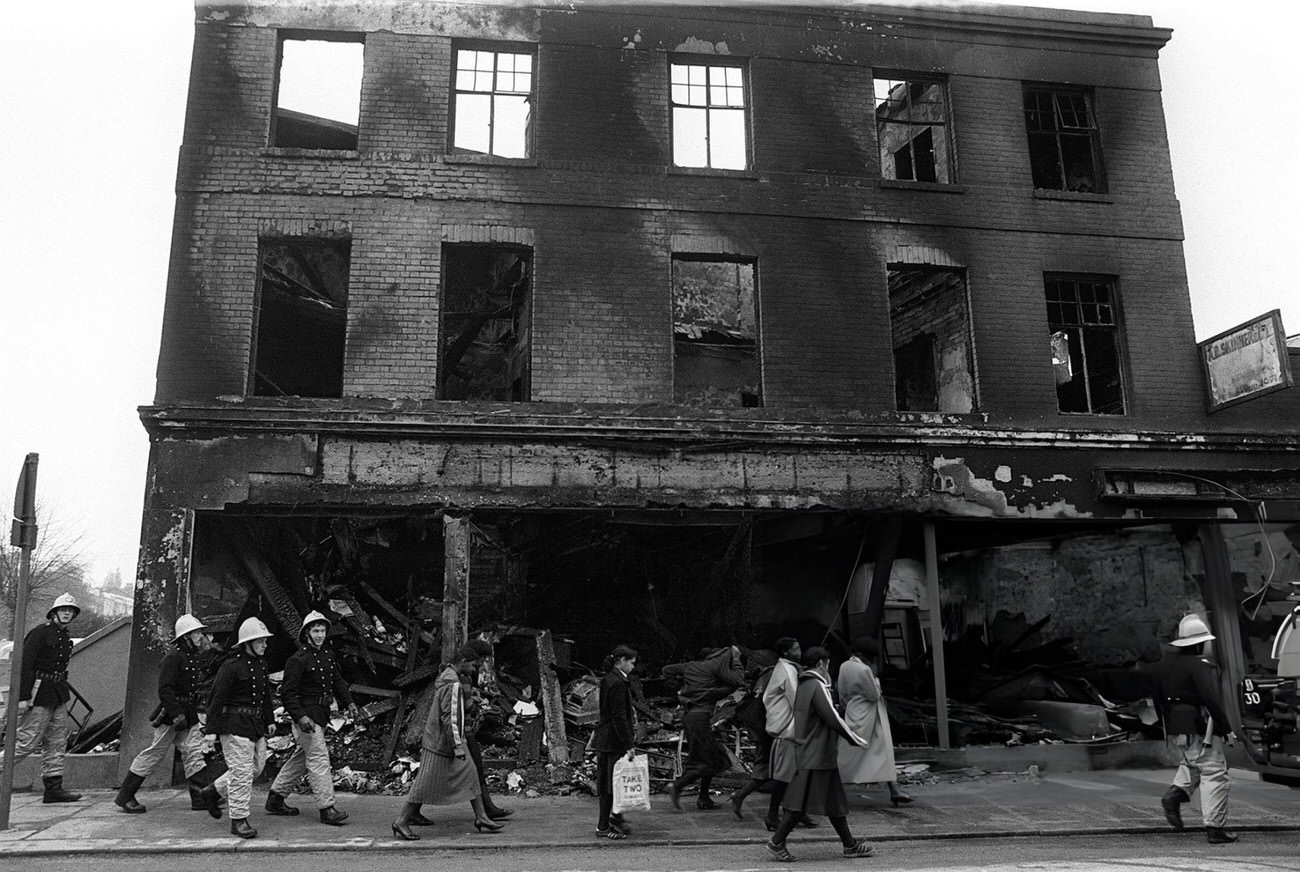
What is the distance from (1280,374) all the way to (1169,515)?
2161 millimetres

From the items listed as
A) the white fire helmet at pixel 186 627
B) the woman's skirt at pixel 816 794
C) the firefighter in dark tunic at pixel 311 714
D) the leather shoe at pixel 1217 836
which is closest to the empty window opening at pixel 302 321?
the white fire helmet at pixel 186 627

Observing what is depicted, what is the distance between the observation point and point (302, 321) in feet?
55.9

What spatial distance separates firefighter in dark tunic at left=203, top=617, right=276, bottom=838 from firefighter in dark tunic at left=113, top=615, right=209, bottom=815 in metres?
0.84

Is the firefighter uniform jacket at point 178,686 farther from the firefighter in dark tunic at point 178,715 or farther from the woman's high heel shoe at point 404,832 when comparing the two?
the woman's high heel shoe at point 404,832

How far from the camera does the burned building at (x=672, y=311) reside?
12.1 meters

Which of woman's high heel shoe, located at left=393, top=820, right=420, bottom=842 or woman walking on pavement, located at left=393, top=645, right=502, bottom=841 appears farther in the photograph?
woman walking on pavement, located at left=393, top=645, right=502, bottom=841

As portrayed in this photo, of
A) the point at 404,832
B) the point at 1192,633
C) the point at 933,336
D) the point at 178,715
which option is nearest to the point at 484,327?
the point at 933,336

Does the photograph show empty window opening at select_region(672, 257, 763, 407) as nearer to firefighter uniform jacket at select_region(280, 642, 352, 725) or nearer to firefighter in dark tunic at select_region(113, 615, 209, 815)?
firefighter uniform jacket at select_region(280, 642, 352, 725)

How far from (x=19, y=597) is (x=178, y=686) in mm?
1813

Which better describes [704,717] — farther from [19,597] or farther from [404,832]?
Answer: [19,597]

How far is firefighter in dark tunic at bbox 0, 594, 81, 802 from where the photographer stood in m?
9.87

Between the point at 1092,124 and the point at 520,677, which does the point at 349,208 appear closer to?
the point at 520,677

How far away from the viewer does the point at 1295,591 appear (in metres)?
10.3

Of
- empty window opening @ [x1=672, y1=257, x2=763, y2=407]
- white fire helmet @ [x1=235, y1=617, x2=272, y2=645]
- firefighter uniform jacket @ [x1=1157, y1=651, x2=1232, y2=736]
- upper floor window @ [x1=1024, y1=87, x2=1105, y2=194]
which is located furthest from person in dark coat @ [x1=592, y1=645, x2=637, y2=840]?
upper floor window @ [x1=1024, y1=87, x2=1105, y2=194]
